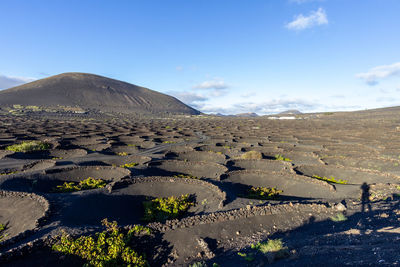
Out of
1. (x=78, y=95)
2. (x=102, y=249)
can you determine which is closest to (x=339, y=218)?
(x=102, y=249)

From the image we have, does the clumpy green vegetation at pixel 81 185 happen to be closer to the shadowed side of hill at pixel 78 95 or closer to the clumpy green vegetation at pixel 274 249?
the clumpy green vegetation at pixel 274 249

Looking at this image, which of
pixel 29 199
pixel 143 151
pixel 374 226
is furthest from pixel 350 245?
pixel 143 151

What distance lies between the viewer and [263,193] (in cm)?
1537

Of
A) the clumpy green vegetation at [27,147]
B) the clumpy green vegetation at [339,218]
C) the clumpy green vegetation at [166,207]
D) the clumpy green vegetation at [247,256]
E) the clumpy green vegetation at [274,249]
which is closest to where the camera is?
the clumpy green vegetation at [274,249]

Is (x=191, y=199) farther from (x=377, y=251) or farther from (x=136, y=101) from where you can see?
(x=136, y=101)

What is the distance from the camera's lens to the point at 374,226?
9180 mm

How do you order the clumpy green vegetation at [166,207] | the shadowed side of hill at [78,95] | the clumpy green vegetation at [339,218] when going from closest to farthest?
the clumpy green vegetation at [339,218], the clumpy green vegetation at [166,207], the shadowed side of hill at [78,95]

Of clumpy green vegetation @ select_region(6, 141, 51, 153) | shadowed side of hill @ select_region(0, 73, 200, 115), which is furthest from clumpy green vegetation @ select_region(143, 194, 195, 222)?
shadowed side of hill @ select_region(0, 73, 200, 115)

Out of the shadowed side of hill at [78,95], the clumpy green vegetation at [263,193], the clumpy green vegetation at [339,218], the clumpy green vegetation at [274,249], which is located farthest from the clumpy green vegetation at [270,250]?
the shadowed side of hill at [78,95]

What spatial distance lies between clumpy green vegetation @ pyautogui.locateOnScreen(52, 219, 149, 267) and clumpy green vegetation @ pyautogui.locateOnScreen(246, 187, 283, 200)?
9.41 m

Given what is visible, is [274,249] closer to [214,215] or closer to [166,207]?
[214,215]

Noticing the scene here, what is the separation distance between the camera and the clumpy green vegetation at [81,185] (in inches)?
582

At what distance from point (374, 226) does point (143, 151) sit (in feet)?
81.6

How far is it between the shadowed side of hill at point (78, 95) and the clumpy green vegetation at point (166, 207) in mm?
145991
